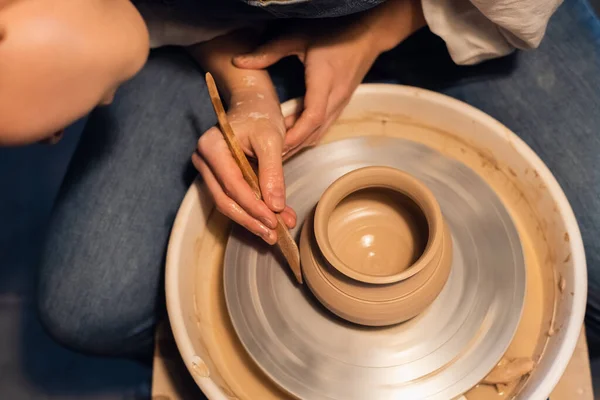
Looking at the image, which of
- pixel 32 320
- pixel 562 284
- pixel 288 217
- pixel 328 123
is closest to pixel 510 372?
pixel 562 284

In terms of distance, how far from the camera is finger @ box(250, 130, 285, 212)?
954mm

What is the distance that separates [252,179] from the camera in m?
0.96

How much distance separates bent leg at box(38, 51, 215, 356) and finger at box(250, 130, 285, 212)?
0.30 m

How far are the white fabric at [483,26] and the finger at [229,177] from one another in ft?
1.47

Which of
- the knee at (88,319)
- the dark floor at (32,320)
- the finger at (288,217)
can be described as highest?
the finger at (288,217)

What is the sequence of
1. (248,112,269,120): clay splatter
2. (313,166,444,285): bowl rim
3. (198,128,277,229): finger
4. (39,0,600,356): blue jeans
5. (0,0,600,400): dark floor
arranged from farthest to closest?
1. (0,0,600,400): dark floor
2. (39,0,600,356): blue jeans
3. (248,112,269,120): clay splatter
4. (198,128,277,229): finger
5. (313,166,444,285): bowl rim

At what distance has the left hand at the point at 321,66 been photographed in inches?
42.8

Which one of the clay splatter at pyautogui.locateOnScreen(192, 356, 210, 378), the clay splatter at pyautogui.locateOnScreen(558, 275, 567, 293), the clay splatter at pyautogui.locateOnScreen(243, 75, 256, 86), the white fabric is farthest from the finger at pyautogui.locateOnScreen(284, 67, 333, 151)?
the clay splatter at pyautogui.locateOnScreen(558, 275, 567, 293)

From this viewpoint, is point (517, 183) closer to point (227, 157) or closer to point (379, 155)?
point (379, 155)

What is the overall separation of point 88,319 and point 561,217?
94 cm

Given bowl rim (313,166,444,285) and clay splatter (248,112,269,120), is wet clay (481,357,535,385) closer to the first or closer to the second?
bowl rim (313,166,444,285)

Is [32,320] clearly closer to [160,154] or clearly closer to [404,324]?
[160,154]

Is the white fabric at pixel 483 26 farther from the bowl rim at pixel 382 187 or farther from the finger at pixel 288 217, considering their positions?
the finger at pixel 288 217

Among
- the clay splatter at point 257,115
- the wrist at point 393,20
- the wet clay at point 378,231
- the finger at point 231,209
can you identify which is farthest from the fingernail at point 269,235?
the wrist at point 393,20
